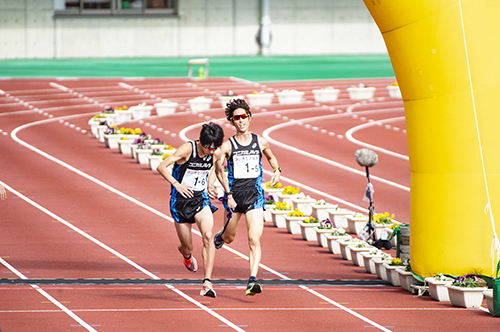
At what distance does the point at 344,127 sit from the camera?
90.0 feet

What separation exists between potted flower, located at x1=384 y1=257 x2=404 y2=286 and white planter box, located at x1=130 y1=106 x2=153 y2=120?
17903mm

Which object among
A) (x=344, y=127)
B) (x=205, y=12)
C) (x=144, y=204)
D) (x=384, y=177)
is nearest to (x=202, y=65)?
(x=205, y=12)

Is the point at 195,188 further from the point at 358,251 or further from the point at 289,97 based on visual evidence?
the point at 289,97

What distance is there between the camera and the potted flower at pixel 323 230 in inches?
552

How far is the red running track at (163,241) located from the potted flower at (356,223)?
1.06m

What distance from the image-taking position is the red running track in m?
9.31

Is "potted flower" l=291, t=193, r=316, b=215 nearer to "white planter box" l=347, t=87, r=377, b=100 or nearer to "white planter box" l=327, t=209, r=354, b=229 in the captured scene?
"white planter box" l=327, t=209, r=354, b=229

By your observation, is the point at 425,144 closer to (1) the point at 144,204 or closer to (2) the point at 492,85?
(2) the point at 492,85

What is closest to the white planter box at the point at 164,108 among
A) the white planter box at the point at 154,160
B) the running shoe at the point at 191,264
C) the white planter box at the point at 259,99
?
the white planter box at the point at 259,99

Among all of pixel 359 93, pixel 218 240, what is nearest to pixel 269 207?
pixel 218 240

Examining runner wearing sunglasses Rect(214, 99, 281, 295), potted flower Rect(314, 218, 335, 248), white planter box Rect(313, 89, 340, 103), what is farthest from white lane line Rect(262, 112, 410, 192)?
runner wearing sunglasses Rect(214, 99, 281, 295)

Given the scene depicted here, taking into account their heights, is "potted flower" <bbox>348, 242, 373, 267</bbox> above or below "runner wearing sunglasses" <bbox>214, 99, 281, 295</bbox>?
below

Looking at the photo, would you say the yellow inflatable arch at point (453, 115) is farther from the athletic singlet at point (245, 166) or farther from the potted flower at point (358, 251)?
the potted flower at point (358, 251)

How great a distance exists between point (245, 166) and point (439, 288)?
260cm
